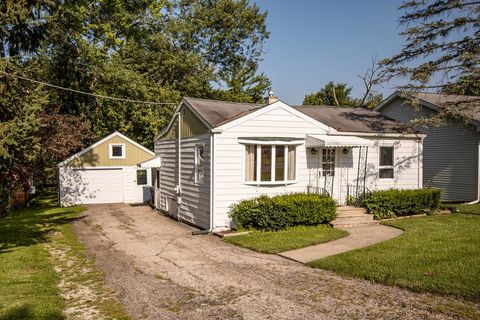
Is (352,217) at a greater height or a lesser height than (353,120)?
lesser

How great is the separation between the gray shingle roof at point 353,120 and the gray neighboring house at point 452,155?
76.3 inches

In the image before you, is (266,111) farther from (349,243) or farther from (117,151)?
(117,151)

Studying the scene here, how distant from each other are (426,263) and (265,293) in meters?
3.94

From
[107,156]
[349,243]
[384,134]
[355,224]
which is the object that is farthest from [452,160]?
[107,156]

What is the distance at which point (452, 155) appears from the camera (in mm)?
20531

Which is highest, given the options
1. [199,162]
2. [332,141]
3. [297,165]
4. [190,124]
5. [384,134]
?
[190,124]

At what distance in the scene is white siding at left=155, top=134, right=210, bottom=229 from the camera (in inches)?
579

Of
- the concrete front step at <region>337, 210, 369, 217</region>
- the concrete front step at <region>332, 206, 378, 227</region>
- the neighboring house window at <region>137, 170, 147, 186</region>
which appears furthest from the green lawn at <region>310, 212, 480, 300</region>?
the neighboring house window at <region>137, 170, 147, 186</region>

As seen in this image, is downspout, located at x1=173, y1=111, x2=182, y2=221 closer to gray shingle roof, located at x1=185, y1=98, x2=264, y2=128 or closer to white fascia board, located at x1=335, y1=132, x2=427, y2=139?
gray shingle roof, located at x1=185, y1=98, x2=264, y2=128

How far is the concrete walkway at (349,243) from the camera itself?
33.9 ft

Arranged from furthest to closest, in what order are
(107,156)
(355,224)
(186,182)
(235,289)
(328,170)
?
(107,156), (186,182), (328,170), (355,224), (235,289)

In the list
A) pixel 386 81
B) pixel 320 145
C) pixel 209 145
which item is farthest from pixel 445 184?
pixel 209 145

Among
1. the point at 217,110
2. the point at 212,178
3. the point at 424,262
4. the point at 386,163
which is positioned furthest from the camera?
the point at 386,163

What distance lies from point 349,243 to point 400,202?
17.5ft
